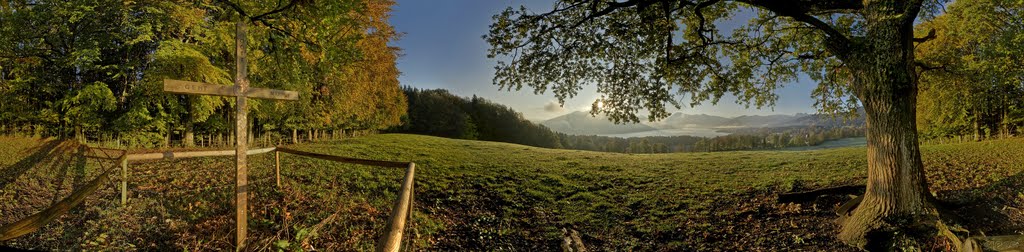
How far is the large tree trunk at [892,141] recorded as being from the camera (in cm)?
614

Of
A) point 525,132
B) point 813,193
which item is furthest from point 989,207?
point 525,132

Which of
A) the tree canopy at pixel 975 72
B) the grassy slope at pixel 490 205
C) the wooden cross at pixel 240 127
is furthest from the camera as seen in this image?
the tree canopy at pixel 975 72

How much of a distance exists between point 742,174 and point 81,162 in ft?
70.5

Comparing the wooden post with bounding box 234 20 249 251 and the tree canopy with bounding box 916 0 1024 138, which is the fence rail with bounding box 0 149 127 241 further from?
the tree canopy with bounding box 916 0 1024 138

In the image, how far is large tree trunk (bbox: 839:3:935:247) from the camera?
6.14 metres

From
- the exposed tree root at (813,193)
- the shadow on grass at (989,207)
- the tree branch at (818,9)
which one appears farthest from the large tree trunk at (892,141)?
the exposed tree root at (813,193)

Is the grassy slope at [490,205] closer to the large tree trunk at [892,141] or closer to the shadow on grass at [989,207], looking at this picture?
the shadow on grass at [989,207]

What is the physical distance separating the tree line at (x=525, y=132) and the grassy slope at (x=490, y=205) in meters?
8.97

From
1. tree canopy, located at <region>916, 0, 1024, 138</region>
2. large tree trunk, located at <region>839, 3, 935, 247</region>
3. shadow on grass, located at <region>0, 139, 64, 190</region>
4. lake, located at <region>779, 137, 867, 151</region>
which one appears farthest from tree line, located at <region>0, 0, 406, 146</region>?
lake, located at <region>779, 137, 867, 151</region>

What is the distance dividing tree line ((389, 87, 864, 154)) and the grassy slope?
8970 mm

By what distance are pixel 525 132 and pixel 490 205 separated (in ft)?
153

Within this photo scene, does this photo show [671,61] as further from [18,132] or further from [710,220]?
[18,132]

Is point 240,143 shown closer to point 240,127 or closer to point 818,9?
point 240,127

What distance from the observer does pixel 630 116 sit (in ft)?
31.8
